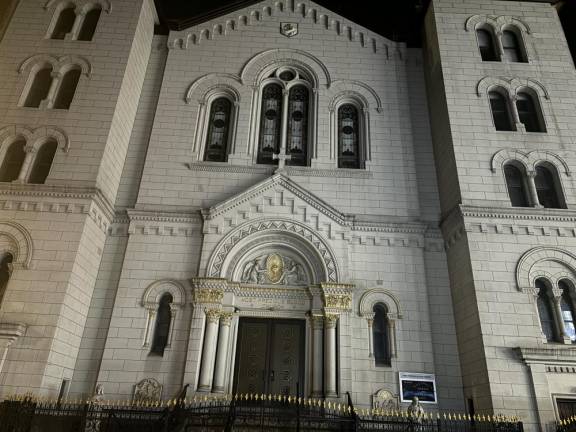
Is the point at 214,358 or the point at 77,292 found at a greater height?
the point at 77,292

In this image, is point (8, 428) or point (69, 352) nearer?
point (8, 428)

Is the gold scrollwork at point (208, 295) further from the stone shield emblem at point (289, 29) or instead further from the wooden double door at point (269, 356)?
the stone shield emblem at point (289, 29)

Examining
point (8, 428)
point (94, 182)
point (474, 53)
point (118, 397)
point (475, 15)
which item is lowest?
point (8, 428)

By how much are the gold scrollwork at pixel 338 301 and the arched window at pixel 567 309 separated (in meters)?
6.10

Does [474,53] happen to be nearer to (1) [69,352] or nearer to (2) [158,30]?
(2) [158,30]

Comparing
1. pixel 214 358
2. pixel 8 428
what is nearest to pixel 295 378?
pixel 214 358

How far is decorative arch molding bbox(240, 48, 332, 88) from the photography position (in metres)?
18.9

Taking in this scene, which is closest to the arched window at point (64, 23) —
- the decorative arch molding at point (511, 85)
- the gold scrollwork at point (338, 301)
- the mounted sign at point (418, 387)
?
the gold scrollwork at point (338, 301)

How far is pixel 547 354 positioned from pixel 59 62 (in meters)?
18.6

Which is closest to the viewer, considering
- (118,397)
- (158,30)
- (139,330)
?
(118,397)

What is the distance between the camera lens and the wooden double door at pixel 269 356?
1400 centimetres

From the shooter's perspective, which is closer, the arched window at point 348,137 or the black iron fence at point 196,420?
the black iron fence at point 196,420

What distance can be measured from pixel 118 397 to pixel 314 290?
6631mm

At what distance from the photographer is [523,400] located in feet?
39.6
